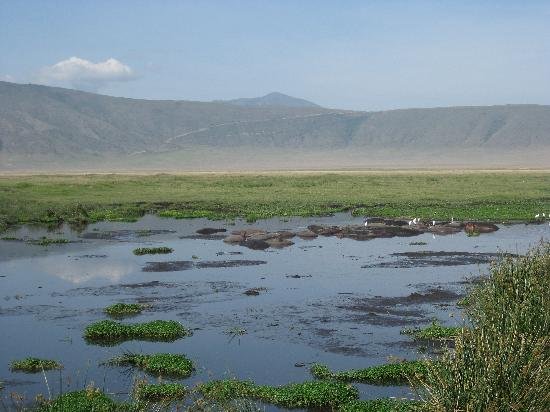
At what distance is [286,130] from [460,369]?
599 feet

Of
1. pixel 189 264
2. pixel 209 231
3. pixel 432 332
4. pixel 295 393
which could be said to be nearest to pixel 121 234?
pixel 209 231

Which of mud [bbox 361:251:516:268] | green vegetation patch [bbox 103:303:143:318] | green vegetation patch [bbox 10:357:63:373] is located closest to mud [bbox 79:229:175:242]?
mud [bbox 361:251:516:268]

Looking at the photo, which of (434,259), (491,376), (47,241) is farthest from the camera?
(47,241)

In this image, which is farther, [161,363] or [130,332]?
[130,332]

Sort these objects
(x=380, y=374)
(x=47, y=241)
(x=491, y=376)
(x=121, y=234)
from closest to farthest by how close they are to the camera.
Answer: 1. (x=491, y=376)
2. (x=380, y=374)
3. (x=47, y=241)
4. (x=121, y=234)

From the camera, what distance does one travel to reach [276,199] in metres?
57.0

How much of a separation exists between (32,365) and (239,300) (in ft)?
28.0

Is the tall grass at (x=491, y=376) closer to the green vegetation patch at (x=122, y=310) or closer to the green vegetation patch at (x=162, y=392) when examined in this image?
the green vegetation patch at (x=162, y=392)

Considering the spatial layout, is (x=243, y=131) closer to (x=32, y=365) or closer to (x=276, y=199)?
(x=276, y=199)

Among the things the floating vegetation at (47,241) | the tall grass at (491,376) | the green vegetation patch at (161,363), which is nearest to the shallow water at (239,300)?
the green vegetation patch at (161,363)

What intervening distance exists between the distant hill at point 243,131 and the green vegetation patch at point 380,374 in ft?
485

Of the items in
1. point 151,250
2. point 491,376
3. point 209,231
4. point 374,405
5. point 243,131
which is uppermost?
point 243,131

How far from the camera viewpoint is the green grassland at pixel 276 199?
154 feet

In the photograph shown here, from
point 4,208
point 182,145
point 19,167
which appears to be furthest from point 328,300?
point 182,145
